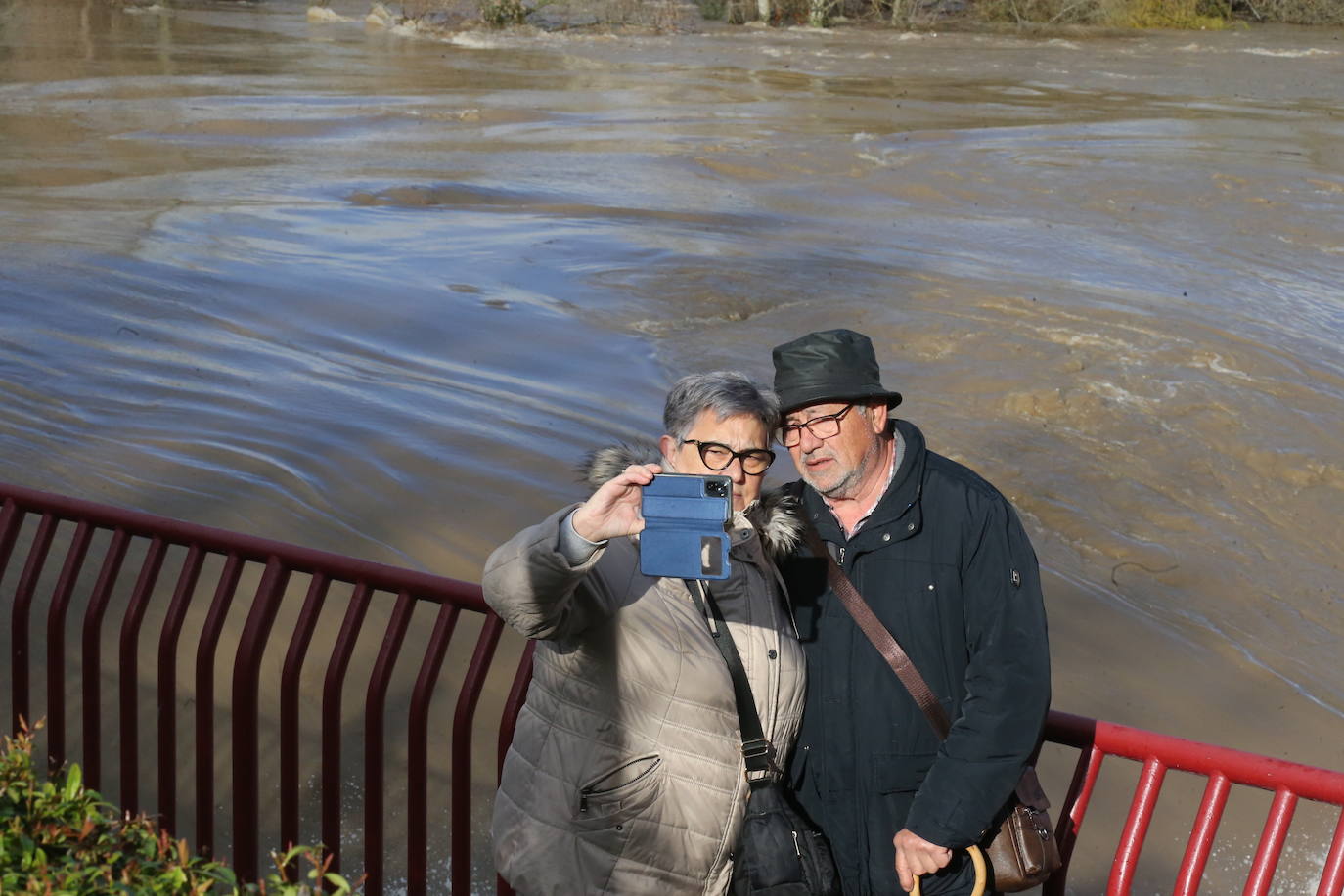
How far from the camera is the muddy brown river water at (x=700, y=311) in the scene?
885cm

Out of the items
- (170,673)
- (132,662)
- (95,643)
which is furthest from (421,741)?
(95,643)

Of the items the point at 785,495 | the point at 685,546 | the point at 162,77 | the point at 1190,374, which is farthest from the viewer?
the point at 162,77

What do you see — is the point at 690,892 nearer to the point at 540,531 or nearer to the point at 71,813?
the point at 540,531

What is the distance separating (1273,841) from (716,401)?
1484 mm

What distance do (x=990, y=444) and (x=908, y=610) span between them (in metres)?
7.91

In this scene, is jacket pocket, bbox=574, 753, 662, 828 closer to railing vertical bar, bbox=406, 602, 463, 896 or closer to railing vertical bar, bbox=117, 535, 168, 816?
railing vertical bar, bbox=406, 602, 463, 896

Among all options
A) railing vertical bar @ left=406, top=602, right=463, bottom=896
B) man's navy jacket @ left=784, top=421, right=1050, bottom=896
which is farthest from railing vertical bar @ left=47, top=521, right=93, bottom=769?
man's navy jacket @ left=784, top=421, right=1050, bottom=896

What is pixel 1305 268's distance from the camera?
16.0 metres

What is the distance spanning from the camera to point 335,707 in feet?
12.9

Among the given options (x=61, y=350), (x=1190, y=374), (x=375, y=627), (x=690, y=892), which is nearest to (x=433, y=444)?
(x=375, y=627)

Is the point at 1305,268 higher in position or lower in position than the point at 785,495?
lower

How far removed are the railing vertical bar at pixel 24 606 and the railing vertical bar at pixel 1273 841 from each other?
322 cm

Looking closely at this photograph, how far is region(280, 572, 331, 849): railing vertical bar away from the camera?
12.8 ft

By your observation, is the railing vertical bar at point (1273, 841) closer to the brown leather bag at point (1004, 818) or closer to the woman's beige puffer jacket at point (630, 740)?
the brown leather bag at point (1004, 818)
